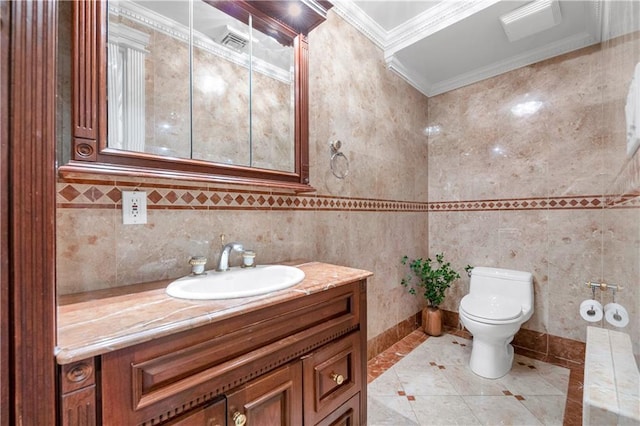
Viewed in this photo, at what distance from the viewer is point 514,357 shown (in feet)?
7.03

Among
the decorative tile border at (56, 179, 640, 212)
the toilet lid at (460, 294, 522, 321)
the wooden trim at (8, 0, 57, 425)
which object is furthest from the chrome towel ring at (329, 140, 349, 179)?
the wooden trim at (8, 0, 57, 425)

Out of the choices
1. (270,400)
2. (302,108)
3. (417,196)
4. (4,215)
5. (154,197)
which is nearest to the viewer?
(4,215)

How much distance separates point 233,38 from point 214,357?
132 centimetres

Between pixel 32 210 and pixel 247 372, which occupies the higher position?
pixel 32 210

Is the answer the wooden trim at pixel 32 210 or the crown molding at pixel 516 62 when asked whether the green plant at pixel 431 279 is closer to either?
the crown molding at pixel 516 62

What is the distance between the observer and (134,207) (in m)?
1.00

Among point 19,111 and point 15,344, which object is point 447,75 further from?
point 15,344

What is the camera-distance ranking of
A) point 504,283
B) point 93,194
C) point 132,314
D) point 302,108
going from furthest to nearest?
point 504,283 → point 302,108 → point 93,194 → point 132,314

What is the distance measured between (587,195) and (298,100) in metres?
2.19

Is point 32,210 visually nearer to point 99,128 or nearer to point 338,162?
point 99,128

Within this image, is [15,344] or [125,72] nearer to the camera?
[15,344]

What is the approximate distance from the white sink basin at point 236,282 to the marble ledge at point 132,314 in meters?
0.03

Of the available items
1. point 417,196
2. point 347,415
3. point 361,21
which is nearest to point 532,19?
point 361,21

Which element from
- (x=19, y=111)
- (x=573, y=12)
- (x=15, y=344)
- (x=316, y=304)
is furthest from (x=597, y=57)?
(x=15, y=344)
